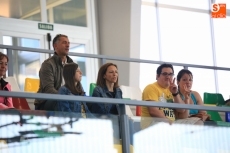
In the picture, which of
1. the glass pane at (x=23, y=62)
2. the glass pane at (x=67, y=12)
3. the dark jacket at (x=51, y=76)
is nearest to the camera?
the dark jacket at (x=51, y=76)

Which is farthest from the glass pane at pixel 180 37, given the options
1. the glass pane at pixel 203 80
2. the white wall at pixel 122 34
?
the white wall at pixel 122 34

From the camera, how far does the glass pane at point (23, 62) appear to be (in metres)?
10.9

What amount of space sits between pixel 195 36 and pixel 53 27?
12.2 ft

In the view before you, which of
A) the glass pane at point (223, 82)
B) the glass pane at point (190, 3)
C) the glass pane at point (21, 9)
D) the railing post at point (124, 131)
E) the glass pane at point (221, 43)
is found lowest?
the railing post at point (124, 131)

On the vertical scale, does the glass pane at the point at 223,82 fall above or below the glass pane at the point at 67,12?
below

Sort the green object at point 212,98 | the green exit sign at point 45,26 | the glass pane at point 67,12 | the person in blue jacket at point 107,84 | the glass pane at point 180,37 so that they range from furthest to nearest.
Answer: the glass pane at point 180,37, the glass pane at point 67,12, the green exit sign at point 45,26, the green object at point 212,98, the person in blue jacket at point 107,84

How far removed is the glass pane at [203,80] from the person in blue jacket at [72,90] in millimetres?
7575

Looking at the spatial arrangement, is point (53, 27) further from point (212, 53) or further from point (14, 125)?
point (14, 125)

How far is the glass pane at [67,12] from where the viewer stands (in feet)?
38.5

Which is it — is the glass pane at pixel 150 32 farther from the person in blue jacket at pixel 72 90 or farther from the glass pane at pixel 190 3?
the person in blue jacket at pixel 72 90

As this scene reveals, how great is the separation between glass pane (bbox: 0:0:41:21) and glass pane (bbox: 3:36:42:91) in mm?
378

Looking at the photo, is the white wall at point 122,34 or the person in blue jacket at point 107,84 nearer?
the person in blue jacket at point 107,84

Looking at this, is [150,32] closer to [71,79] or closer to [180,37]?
[180,37]

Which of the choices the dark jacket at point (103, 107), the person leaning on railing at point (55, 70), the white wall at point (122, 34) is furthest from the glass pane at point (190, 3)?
the dark jacket at point (103, 107)
